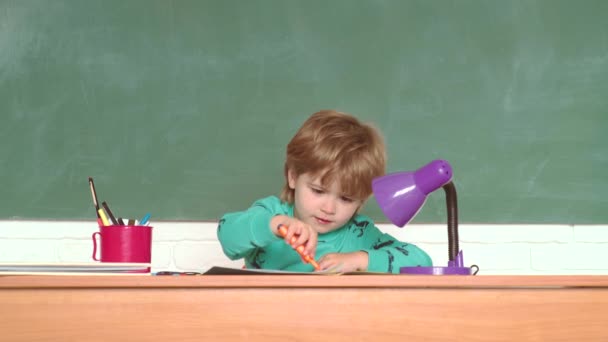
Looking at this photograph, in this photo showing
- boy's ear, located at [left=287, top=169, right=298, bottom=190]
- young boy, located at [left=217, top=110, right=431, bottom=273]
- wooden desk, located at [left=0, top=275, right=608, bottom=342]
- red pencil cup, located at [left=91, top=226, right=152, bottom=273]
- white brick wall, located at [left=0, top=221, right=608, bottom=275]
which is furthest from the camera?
white brick wall, located at [left=0, top=221, right=608, bottom=275]

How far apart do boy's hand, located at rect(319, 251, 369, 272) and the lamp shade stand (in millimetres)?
243

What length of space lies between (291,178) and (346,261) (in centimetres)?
42

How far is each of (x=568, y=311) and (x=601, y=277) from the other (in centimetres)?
6

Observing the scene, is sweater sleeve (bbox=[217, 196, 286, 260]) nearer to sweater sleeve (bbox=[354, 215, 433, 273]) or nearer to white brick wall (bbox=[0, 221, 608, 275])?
sweater sleeve (bbox=[354, 215, 433, 273])

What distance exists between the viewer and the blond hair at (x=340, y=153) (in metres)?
1.60

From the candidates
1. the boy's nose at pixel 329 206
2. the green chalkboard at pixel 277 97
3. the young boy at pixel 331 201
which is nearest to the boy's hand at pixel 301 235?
the young boy at pixel 331 201

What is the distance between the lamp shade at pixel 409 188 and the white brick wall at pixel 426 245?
108cm

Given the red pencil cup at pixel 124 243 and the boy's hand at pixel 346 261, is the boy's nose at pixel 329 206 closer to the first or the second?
the boy's hand at pixel 346 261

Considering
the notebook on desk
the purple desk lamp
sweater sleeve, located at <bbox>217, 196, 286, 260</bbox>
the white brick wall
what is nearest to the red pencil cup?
sweater sleeve, located at <bbox>217, 196, 286, 260</bbox>

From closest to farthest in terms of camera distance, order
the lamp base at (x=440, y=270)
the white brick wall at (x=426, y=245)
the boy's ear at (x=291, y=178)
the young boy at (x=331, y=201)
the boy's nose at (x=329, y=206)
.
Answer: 1. the lamp base at (x=440, y=270)
2. the young boy at (x=331, y=201)
3. the boy's nose at (x=329, y=206)
4. the boy's ear at (x=291, y=178)
5. the white brick wall at (x=426, y=245)

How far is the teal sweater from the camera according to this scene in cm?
137

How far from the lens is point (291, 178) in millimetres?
1729

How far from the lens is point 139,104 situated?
215 centimetres

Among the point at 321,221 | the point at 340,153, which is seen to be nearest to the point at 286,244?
the point at 321,221
